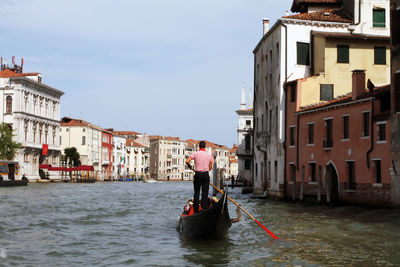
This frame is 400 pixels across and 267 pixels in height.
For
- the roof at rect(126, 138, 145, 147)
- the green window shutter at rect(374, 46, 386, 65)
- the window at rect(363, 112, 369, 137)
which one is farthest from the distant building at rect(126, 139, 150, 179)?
the window at rect(363, 112, 369, 137)

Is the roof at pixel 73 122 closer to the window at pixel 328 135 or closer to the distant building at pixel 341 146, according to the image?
the distant building at pixel 341 146

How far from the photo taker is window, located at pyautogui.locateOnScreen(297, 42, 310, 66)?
29109 mm

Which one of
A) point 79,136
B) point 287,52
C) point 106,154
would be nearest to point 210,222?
point 287,52

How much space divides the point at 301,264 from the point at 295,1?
1029 inches

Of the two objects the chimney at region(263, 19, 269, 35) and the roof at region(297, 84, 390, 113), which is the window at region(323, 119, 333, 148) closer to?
the roof at region(297, 84, 390, 113)

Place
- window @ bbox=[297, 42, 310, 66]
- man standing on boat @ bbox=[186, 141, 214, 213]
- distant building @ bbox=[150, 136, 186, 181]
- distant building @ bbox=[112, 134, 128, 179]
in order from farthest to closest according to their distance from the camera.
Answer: distant building @ bbox=[150, 136, 186, 181] < distant building @ bbox=[112, 134, 128, 179] < window @ bbox=[297, 42, 310, 66] < man standing on boat @ bbox=[186, 141, 214, 213]

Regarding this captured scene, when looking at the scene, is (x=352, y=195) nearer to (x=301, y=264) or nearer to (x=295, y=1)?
(x=301, y=264)

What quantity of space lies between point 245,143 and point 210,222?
1986 inches

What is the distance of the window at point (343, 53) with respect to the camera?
1119 inches

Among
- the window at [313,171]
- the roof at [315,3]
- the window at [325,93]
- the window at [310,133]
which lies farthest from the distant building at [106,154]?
the window at [313,171]

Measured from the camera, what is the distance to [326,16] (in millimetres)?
30438

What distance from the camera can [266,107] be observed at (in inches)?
1265

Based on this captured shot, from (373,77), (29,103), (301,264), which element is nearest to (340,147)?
(373,77)

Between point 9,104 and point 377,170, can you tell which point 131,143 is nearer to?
point 9,104
